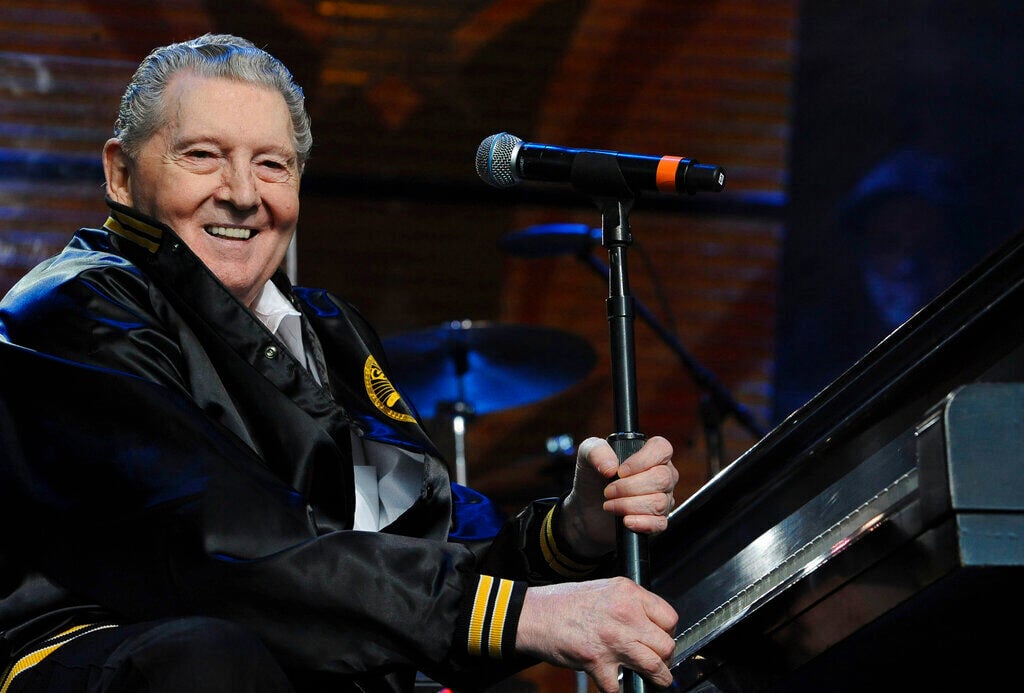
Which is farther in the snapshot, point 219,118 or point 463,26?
point 463,26

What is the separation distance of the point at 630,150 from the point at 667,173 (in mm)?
2998

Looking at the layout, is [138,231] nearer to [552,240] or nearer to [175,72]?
[175,72]

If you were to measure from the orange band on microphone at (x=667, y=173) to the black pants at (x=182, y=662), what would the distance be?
627mm

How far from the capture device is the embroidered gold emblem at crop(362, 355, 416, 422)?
5.91ft

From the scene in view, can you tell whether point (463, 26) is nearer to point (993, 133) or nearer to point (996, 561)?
point (993, 133)

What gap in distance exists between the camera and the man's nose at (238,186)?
171cm

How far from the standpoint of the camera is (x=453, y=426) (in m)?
3.50

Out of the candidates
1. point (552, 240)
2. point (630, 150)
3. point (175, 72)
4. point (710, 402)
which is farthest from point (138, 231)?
point (630, 150)

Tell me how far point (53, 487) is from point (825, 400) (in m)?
0.86

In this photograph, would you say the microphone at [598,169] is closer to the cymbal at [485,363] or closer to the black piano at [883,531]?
the black piano at [883,531]

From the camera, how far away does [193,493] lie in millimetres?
1359

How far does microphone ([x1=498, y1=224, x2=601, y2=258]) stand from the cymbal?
228mm

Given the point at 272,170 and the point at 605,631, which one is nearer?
the point at 605,631

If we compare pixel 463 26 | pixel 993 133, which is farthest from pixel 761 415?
pixel 463 26
